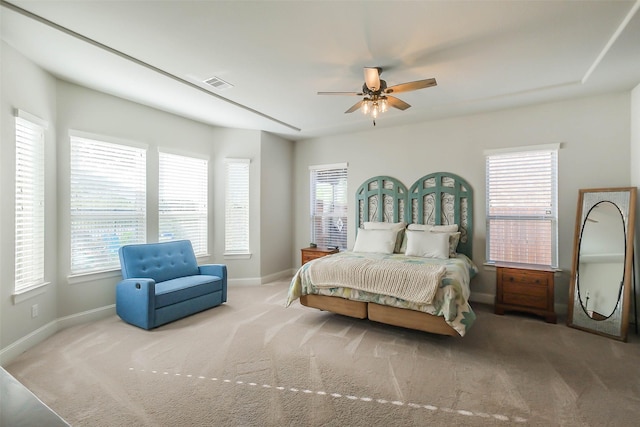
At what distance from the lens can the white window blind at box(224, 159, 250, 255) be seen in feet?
17.1

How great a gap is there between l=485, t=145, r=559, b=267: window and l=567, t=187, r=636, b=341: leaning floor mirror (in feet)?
1.25

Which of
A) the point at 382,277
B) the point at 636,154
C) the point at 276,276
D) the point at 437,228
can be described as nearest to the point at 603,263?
the point at 636,154

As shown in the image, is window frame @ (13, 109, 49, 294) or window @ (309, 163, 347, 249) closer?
window frame @ (13, 109, 49, 294)

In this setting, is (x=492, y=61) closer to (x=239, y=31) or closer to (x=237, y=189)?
(x=239, y=31)

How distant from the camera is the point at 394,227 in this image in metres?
4.65

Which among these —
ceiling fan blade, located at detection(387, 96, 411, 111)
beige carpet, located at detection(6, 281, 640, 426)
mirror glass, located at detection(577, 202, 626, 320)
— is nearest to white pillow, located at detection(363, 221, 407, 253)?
beige carpet, located at detection(6, 281, 640, 426)

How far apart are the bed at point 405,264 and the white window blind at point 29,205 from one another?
272cm

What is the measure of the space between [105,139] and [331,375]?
390 cm

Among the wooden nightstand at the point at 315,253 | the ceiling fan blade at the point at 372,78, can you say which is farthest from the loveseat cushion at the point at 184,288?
the ceiling fan blade at the point at 372,78

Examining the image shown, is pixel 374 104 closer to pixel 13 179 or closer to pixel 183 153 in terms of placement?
pixel 183 153

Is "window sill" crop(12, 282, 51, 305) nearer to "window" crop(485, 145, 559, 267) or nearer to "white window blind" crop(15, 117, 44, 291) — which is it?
"white window blind" crop(15, 117, 44, 291)

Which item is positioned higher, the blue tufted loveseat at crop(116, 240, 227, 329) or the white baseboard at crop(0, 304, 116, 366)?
the blue tufted loveseat at crop(116, 240, 227, 329)

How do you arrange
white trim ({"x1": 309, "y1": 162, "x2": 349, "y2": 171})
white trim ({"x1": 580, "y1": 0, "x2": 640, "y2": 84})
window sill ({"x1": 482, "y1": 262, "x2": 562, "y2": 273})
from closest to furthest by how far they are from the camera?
1. white trim ({"x1": 580, "y1": 0, "x2": 640, "y2": 84})
2. window sill ({"x1": 482, "y1": 262, "x2": 562, "y2": 273})
3. white trim ({"x1": 309, "y1": 162, "x2": 349, "y2": 171})

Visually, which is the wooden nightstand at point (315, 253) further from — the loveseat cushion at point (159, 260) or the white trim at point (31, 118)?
the white trim at point (31, 118)
